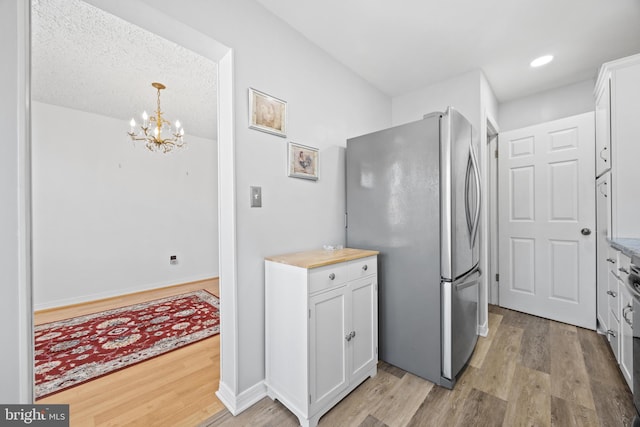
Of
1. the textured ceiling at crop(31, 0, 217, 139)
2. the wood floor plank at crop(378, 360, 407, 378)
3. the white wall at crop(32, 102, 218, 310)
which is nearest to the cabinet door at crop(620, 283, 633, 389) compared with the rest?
the wood floor plank at crop(378, 360, 407, 378)

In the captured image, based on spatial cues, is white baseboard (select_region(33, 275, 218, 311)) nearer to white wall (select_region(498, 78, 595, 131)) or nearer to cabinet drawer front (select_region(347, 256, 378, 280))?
cabinet drawer front (select_region(347, 256, 378, 280))

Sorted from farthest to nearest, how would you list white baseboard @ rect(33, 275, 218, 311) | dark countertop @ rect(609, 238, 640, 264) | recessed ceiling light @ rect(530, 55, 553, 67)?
white baseboard @ rect(33, 275, 218, 311) < recessed ceiling light @ rect(530, 55, 553, 67) < dark countertop @ rect(609, 238, 640, 264)

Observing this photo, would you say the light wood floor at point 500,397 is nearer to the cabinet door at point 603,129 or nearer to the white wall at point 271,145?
the white wall at point 271,145

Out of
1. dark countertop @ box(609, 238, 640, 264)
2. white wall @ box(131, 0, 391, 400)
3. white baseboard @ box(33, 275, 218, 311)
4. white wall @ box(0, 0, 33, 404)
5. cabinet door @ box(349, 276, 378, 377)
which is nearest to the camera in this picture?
white wall @ box(0, 0, 33, 404)

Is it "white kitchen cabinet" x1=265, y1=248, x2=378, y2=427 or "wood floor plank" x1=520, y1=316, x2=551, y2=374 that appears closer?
"white kitchen cabinet" x1=265, y1=248, x2=378, y2=427

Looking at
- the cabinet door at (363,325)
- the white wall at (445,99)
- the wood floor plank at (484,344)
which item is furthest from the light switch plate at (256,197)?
the white wall at (445,99)

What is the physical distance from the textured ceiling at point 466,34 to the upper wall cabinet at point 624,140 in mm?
371

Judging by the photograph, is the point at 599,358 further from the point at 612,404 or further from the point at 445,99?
the point at 445,99

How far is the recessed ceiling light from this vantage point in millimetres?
2219

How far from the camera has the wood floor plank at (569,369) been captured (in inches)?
60.0

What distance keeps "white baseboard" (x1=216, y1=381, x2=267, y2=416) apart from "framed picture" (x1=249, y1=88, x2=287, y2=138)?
164 cm

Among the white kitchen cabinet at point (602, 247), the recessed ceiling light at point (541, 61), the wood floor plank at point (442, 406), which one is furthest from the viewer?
the recessed ceiling light at point (541, 61)

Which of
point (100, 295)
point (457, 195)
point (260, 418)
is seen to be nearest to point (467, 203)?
point (457, 195)

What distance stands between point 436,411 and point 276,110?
212 cm
